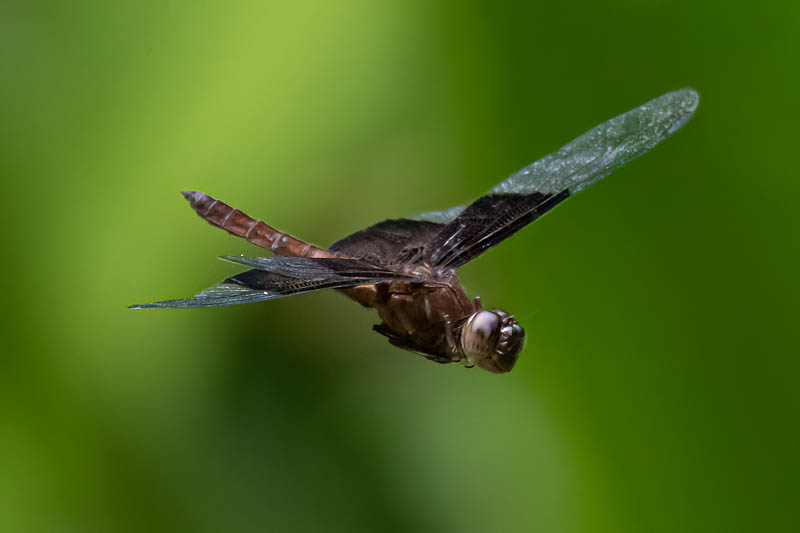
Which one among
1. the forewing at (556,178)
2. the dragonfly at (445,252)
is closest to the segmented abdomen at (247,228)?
the dragonfly at (445,252)

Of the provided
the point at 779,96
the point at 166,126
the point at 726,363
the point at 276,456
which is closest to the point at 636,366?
the point at 726,363

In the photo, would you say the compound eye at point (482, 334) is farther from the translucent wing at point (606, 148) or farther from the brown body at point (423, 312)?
the translucent wing at point (606, 148)

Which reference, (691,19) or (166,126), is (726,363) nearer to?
(691,19)

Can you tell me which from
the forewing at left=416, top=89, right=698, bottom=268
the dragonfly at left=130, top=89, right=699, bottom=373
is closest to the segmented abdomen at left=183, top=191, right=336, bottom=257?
the dragonfly at left=130, top=89, right=699, bottom=373

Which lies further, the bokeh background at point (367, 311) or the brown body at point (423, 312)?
the bokeh background at point (367, 311)

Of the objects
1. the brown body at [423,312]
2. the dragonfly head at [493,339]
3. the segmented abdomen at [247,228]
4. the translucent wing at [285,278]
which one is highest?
the segmented abdomen at [247,228]

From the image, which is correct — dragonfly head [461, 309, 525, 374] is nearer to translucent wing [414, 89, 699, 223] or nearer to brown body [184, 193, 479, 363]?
brown body [184, 193, 479, 363]
